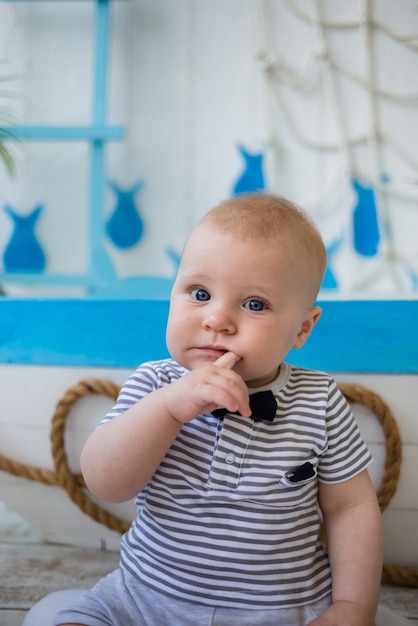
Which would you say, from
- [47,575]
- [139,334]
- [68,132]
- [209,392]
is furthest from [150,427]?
[68,132]

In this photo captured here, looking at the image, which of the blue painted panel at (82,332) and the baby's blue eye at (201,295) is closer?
the baby's blue eye at (201,295)

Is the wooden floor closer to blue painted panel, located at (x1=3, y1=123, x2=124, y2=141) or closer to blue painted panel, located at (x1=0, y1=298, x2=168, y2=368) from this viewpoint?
blue painted panel, located at (x1=0, y1=298, x2=168, y2=368)

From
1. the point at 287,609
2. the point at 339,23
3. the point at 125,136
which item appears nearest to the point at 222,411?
the point at 287,609

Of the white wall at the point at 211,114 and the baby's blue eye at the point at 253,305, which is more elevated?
the white wall at the point at 211,114

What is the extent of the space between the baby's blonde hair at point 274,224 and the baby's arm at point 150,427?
13 cm

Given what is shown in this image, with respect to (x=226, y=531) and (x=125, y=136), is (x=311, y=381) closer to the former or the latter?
(x=226, y=531)

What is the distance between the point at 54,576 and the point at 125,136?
3.57 ft

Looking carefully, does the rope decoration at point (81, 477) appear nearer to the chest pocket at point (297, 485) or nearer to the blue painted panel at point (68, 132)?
the chest pocket at point (297, 485)

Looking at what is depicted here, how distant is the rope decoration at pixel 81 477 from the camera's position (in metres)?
0.80

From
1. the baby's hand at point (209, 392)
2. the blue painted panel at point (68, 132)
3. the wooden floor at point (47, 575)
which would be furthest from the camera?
the blue painted panel at point (68, 132)

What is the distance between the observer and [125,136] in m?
1.53

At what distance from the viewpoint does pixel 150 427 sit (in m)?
0.54

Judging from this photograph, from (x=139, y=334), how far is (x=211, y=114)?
87cm

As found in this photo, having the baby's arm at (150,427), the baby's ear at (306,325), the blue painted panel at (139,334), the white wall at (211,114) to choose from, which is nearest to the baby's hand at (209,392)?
the baby's arm at (150,427)
